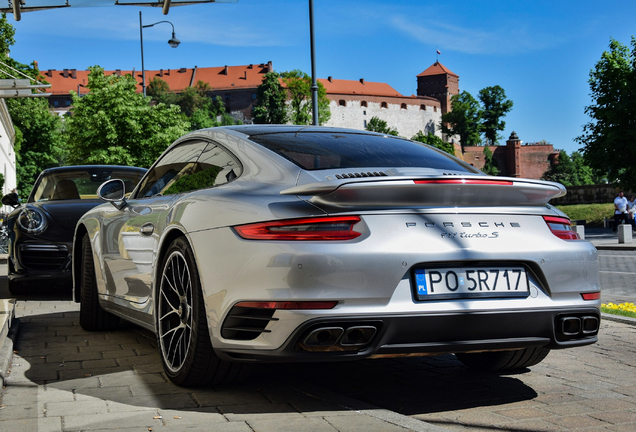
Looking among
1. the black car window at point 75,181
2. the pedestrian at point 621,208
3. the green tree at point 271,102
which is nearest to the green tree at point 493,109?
the green tree at point 271,102

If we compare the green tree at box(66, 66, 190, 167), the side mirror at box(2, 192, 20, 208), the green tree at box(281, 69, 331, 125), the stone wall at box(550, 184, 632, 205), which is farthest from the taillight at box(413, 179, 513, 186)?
the green tree at box(281, 69, 331, 125)

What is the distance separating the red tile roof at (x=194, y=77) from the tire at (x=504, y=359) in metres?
124

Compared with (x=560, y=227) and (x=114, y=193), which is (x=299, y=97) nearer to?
(x=114, y=193)

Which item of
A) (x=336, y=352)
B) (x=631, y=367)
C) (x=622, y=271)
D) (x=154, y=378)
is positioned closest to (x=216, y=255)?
(x=336, y=352)

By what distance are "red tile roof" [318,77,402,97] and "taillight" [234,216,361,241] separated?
4907 inches

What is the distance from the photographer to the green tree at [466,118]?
383 ft

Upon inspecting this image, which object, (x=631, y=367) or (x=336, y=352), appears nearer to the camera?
(x=336, y=352)

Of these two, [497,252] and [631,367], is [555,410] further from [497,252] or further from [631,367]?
[631,367]

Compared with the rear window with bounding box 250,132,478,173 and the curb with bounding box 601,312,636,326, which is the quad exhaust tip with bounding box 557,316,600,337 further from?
the curb with bounding box 601,312,636,326

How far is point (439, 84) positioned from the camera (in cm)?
13962

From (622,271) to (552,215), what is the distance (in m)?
11.2

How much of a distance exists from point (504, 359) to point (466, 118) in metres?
116

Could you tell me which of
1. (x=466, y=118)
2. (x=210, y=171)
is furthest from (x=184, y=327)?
(x=466, y=118)

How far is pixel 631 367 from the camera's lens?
4.65 m
